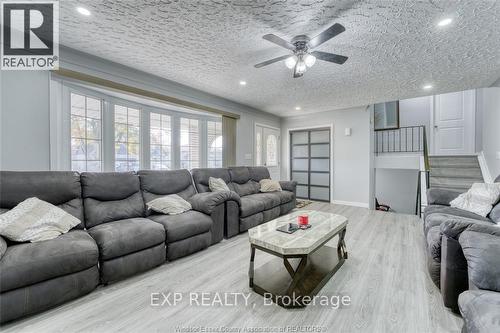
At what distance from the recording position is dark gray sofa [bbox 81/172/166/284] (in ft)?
6.28

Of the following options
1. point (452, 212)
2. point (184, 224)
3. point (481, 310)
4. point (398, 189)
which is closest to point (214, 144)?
point (184, 224)

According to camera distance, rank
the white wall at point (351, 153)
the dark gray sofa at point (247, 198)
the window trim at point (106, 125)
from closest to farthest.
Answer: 1. the window trim at point (106, 125)
2. the dark gray sofa at point (247, 198)
3. the white wall at point (351, 153)

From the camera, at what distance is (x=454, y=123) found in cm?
518

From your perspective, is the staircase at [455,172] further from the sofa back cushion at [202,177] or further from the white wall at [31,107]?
the white wall at [31,107]

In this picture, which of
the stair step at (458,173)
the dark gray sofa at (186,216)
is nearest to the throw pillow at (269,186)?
the dark gray sofa at (186,216)

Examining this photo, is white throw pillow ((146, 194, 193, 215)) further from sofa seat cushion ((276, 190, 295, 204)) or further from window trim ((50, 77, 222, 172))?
sofa seat cushion ((276, 190, 295, 204))

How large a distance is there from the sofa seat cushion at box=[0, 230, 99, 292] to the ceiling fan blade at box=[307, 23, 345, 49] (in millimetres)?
2737

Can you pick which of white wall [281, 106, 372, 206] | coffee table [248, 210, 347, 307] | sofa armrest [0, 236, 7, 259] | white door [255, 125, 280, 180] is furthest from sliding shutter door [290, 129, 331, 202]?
sofa armrest [0, 236, 7, 259]

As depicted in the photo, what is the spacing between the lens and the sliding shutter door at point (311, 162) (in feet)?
19.1

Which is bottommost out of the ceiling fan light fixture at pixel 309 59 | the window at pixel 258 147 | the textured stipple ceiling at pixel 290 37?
the window at pixel 258 147

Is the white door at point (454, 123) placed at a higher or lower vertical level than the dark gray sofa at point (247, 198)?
higher

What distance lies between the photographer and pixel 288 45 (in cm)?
206

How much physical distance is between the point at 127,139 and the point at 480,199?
5311 millimetres

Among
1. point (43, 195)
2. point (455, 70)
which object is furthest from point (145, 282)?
point (455, 70)
